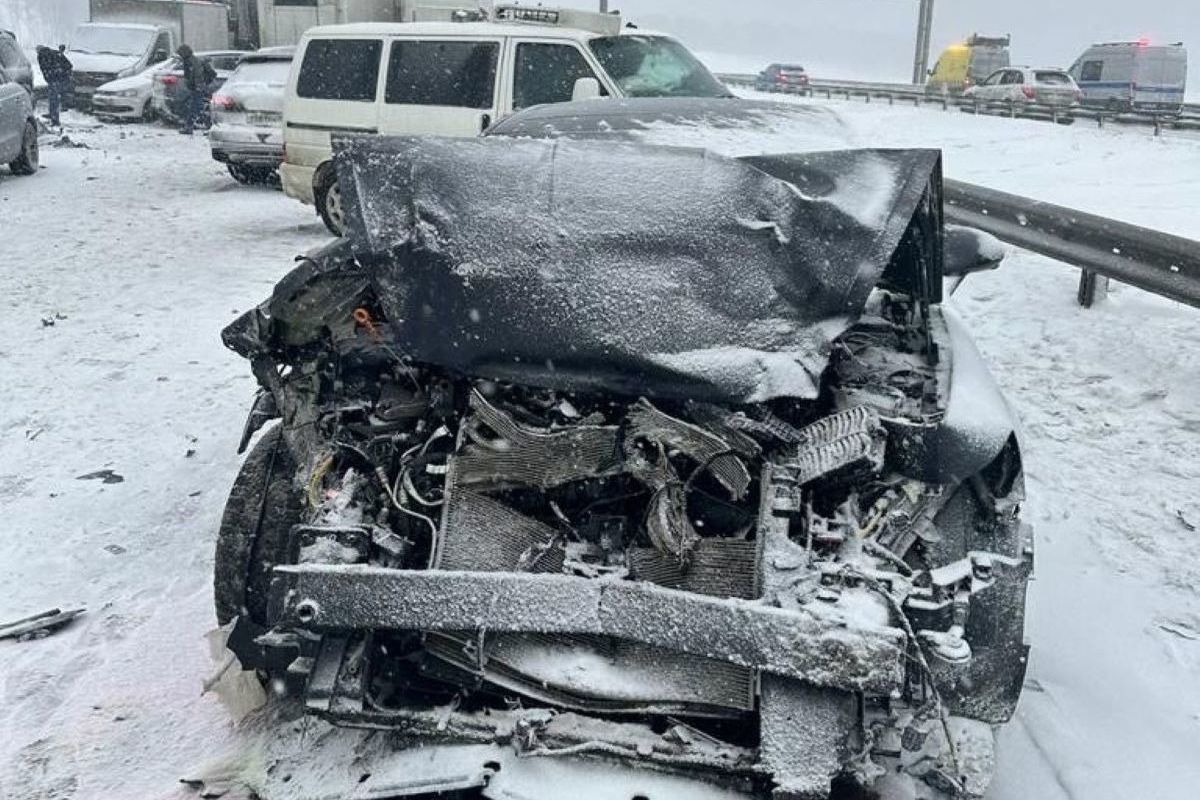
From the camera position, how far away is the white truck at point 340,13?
51.2 feet

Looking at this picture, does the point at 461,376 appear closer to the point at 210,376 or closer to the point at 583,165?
the point at 583,165

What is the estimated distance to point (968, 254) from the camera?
4.44 metres

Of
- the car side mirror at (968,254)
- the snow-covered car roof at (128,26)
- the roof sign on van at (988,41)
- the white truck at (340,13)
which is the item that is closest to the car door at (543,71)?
the car side mirror at (968,254)

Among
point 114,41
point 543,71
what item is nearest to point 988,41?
point 114,41

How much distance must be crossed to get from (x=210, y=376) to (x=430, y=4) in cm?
1099

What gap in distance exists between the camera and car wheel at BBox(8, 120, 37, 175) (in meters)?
12.9

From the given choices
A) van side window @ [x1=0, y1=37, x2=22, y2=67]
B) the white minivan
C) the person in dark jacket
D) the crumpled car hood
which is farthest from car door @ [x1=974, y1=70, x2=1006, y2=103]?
the crumpled car hood

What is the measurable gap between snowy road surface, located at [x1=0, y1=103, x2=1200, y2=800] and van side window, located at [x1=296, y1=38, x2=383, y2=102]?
1.42 metres

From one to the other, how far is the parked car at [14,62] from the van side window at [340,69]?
568 cm

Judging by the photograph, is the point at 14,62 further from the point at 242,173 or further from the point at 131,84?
the point at 131,84

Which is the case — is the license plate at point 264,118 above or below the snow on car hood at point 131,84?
below

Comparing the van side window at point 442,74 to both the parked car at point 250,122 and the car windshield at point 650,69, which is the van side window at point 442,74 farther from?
the parked car at point 250,122

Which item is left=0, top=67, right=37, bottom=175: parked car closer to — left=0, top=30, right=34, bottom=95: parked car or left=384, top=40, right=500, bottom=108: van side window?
left=0, top=30, right=34, bottom=95: parked car

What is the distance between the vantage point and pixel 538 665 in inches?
101
